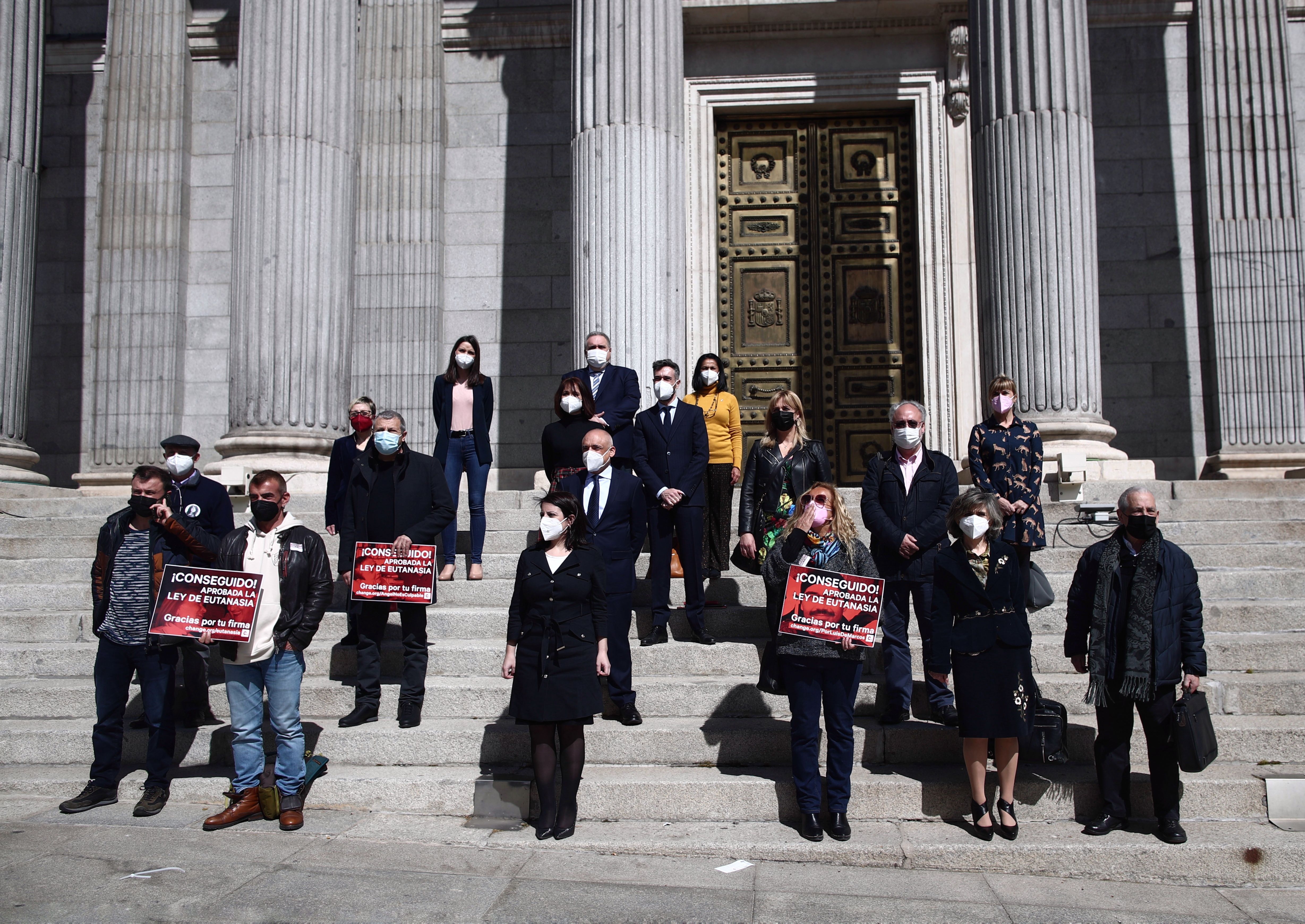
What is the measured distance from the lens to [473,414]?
950 cm

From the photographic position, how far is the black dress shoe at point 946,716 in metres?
6.66

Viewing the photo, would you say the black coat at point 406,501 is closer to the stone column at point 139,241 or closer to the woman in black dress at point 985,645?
the woman in black dress at point 985,645

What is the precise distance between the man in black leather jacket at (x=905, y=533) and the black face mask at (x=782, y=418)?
2.24 ft

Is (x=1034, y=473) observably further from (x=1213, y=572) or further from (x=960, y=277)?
(x=960, y=277)

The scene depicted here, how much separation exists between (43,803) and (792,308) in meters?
10.6

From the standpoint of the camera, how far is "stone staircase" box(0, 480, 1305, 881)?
625cm

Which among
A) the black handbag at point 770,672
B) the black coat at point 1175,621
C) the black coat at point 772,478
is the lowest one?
the black handbag at point 770,672

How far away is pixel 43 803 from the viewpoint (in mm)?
6758

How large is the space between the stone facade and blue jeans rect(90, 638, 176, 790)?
540 cm

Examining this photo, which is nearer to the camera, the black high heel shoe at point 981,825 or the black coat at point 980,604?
the black high heel shoe at point 981,825

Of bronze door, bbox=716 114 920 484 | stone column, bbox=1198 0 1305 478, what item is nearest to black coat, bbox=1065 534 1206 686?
bronze door, bbox=716 114 920 484

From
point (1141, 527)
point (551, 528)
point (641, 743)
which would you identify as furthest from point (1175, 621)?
point (551, 528)

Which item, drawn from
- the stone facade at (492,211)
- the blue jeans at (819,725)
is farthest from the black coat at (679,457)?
the stone facade at (492,211)

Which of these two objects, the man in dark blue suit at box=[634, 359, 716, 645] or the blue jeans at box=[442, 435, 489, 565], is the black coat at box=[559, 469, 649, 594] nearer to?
the man in dark blue suit at box=[634, 359, 716, 645]
